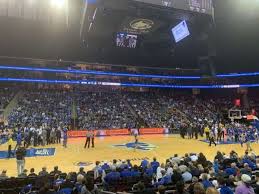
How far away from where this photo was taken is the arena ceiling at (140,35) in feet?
66.5

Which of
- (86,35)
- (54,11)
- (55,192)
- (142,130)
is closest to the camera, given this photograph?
(55,192)

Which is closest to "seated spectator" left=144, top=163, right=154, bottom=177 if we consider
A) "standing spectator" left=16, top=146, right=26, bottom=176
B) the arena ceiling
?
"standing spectator" left=16, top=146, right=26, bottom=176

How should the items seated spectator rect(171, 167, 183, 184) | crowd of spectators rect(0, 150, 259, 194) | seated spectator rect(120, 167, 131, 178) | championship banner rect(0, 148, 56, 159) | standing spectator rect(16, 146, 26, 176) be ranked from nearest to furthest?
1. crowd of spectators rect(0, 150, 259, 194)
2. seated spectator rect(171, 167, 183, 184)
3. seated spectator rect(120, 167, 131, 178)
4. standing spectator rect(16, 146, 26, 176)
5. championship banner rect(0, 148, 56, 159)

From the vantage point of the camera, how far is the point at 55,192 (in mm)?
7742

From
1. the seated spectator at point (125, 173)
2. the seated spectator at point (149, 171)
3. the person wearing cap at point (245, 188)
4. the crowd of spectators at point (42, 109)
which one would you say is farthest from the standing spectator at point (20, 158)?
the crowd of spectators at point (42, 109)

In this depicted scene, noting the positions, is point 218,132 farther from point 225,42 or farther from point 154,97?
point 154,97

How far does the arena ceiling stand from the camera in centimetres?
2028

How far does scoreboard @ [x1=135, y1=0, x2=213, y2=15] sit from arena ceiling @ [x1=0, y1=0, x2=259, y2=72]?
21.0 inches

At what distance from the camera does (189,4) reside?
16984 mm

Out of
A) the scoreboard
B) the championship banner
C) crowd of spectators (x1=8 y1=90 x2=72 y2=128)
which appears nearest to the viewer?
the scoreboard

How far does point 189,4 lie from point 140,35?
7913 millimetres

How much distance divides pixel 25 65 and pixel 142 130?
63.7 ft

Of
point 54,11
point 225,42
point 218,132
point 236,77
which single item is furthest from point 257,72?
point 54,11

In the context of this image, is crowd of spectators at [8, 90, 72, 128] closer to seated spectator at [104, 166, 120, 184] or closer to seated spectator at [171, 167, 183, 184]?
seated spectator at [104, 166, 120, 184]
